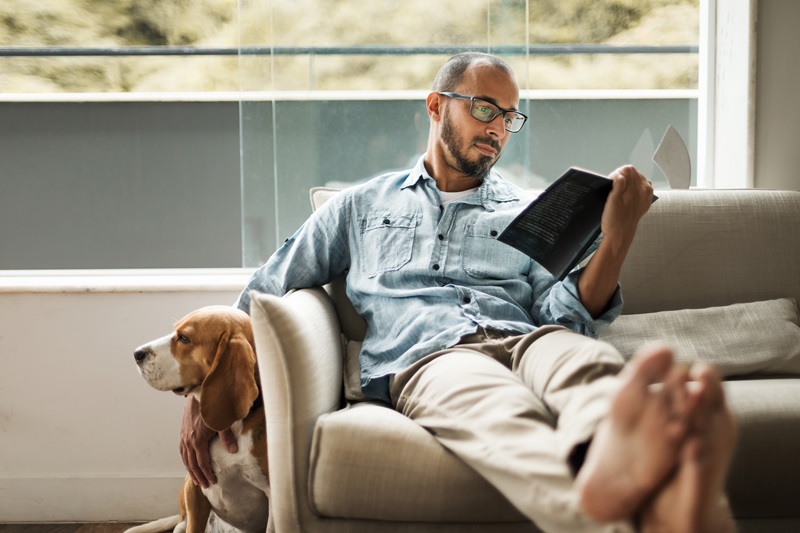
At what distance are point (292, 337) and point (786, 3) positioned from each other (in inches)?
77.2

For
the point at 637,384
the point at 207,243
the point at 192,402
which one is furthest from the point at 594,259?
the point at 207,243

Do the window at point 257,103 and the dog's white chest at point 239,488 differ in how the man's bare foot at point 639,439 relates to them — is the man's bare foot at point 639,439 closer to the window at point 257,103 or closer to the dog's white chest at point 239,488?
the dog's white chest at point 239,488

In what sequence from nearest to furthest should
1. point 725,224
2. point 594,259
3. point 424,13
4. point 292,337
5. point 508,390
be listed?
point 508,390 < point 292,337 < point 594,259 < point 725,224 < point 424,13

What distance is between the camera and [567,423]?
1150 millimetres

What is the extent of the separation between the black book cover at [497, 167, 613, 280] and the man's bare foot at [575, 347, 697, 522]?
64cm

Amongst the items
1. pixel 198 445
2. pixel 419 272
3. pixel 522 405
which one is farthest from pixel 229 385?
pixel 522 405

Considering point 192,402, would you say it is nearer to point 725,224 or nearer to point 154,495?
point 154,495

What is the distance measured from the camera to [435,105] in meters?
2.02

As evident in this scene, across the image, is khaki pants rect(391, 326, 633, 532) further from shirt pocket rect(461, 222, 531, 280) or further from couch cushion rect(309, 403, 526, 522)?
shirt pocket rect(461, 222, 531, 280)

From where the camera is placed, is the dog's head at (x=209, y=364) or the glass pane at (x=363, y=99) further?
the glass pane at (x=363, y=99)

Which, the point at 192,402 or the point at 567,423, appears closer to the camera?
the point at 567,423

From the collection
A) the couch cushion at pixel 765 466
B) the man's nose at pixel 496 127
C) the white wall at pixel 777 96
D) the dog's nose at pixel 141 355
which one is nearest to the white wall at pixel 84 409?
the dog's nose at pixel 141 355

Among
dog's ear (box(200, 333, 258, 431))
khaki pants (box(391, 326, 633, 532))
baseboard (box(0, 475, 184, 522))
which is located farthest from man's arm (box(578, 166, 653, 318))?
baseboard (box(0, 475, 184, 522))

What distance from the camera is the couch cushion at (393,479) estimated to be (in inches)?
53.9
